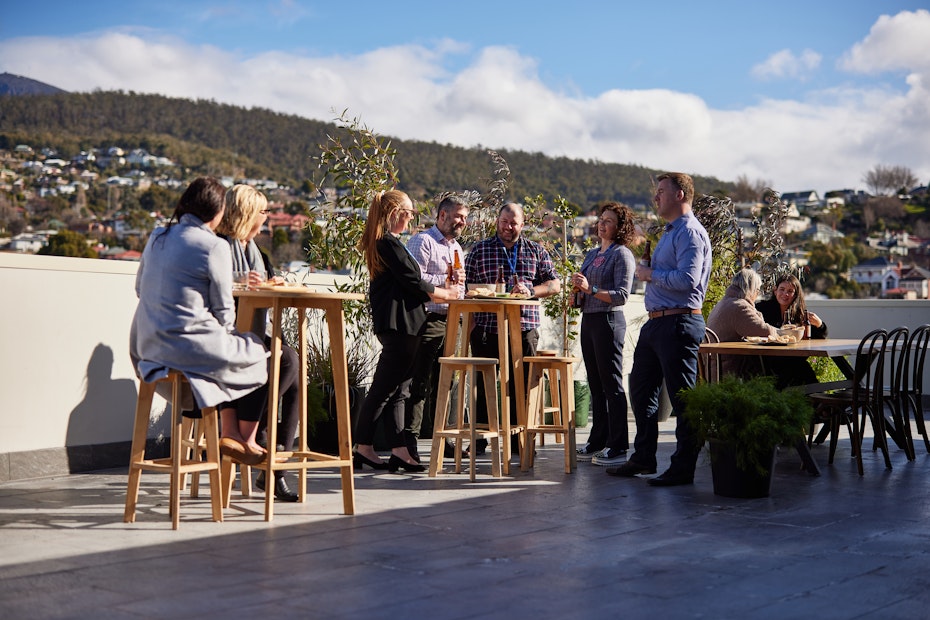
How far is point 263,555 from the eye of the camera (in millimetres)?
4242

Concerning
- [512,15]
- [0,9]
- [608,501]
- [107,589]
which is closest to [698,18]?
[512,15]

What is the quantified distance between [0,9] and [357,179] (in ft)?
210

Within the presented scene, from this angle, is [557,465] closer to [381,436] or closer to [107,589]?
[381,436]

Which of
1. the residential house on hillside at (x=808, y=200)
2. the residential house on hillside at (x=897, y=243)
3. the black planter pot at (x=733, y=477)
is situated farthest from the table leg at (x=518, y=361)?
the residential house on hillside at (x=808, y=200)

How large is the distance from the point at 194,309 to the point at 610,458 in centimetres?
310

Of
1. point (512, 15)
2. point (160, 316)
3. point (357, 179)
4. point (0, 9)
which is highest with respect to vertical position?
point (0, 9)

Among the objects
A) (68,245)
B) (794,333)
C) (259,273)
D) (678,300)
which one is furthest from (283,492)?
(68,245)

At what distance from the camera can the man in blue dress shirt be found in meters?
6.05

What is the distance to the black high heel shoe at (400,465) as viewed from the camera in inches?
259

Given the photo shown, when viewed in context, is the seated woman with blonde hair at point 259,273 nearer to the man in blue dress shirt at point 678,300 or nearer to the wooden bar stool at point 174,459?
the wooden bar stool at point 174,459

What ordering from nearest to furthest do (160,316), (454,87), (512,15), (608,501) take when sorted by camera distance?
(160,316)
(608,501)
(512,15)
(454,87)

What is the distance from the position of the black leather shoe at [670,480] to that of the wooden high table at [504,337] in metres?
0.89

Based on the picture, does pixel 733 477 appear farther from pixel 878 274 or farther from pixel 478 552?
pixel 878 274

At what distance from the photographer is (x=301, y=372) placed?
539 centimetres
